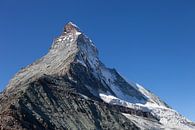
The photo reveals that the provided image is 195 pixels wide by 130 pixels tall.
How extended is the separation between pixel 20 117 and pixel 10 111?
18.5 ft

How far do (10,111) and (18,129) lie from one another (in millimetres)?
14030

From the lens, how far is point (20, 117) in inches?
7741

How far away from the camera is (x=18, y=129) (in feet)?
616

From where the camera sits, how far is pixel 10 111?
656 ft

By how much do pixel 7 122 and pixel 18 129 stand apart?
6349mm

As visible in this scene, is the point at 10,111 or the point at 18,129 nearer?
the point at 18,129

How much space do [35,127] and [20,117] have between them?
658 cm

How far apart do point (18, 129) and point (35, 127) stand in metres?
10.0

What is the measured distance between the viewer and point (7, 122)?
191750 mm

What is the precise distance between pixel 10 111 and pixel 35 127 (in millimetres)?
11639
